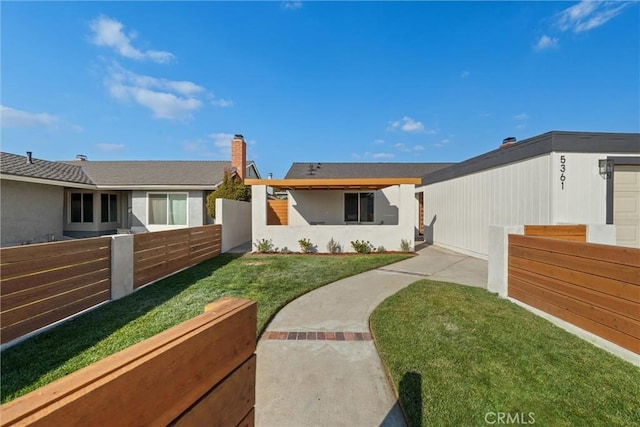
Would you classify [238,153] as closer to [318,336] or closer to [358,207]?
[358,207]

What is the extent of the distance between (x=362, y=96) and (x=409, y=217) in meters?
9.31

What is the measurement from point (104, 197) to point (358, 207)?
13.7 metres

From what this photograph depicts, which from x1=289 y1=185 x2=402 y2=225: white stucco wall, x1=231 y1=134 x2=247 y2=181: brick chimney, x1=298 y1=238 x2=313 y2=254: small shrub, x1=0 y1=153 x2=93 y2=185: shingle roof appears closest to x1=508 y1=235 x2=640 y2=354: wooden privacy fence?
x1=298 y1=238 x2=313 y2=254: small shrub

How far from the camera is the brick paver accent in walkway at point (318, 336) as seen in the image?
13.1 ft

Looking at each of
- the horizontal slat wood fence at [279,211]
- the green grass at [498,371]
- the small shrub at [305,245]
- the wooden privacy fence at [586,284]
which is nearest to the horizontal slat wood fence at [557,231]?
the wooden privacy fence at [586,284]

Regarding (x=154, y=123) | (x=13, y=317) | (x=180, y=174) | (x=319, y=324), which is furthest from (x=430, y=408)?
(x=154, y=123)

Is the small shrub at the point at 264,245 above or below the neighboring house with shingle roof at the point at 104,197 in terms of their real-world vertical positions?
below

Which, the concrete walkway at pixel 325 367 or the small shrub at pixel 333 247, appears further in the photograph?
the small shrub at pixel 333 247

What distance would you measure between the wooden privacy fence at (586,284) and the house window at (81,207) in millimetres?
18134

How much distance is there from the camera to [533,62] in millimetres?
11531

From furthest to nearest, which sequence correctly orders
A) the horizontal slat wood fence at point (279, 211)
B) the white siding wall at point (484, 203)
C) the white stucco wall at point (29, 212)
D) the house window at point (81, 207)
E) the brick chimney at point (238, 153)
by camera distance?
the brick chimney at point (238, 153)
the horizontal slat wood fence at point (279, 211)
the house window at point (81, 207)
the white stucco wall at point (29, 212)
the white siding wall at point (484, 203)

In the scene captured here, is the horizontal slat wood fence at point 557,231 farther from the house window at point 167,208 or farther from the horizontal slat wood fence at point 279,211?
the house window at point 167,208

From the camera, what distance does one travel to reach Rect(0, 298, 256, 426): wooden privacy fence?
0.70 meters

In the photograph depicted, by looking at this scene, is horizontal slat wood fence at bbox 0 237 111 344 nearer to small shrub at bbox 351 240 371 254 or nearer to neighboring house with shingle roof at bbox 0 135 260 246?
small shrub at bbox 351 240 371 254
